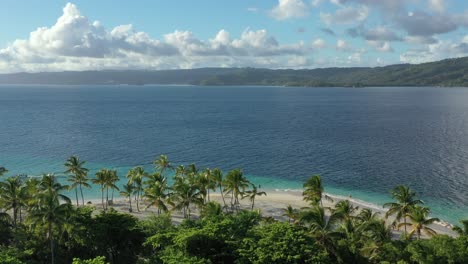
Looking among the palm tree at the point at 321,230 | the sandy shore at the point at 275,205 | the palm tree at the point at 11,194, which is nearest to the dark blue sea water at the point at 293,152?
the sandy shore at the point at 275,205

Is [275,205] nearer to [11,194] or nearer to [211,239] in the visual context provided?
[211,239]

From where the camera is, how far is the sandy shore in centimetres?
7575

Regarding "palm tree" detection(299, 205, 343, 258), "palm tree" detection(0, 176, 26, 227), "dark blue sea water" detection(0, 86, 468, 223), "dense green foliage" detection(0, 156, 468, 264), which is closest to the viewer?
"dense green foliage" detection(0, 156, 468, 264)

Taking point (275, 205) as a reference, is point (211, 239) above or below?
above

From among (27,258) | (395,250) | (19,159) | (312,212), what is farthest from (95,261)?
(19,159)

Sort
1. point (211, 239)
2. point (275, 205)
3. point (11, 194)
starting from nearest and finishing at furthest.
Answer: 1. point (211, 239)
2. point (11, 194)
3. point (275, 205)

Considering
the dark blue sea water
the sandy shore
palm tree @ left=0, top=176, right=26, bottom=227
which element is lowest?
the sandy shore

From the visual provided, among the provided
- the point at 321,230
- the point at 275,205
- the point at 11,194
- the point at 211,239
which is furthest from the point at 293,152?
the point at 11,194

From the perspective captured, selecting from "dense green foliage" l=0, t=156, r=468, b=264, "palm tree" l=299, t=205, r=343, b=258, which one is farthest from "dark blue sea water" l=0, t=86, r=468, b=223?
"palm tree" l=299, t=205, r=343, b=258

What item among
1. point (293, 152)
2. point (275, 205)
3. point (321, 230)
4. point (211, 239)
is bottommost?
point (275, 205)

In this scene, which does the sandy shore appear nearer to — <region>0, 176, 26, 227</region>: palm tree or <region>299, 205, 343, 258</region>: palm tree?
<region>0, 176, 26, 227</region>: palm tree

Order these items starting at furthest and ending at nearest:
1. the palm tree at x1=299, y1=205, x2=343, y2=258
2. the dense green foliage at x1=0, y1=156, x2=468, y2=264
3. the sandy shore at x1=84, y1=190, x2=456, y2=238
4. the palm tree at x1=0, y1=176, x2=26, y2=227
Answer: the sandy shore at x1=84, y1=190, x2=456, y2=238 → the palm tree at x1=0, y1=176, x2=26, y2=227 → the palm tree at x1=299, y1=205, x2=343, y2=258 → the dense green foliage at x1=0, y1=156, x2=468, y2=264

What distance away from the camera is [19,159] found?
12638 cm

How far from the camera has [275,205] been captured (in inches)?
3371
